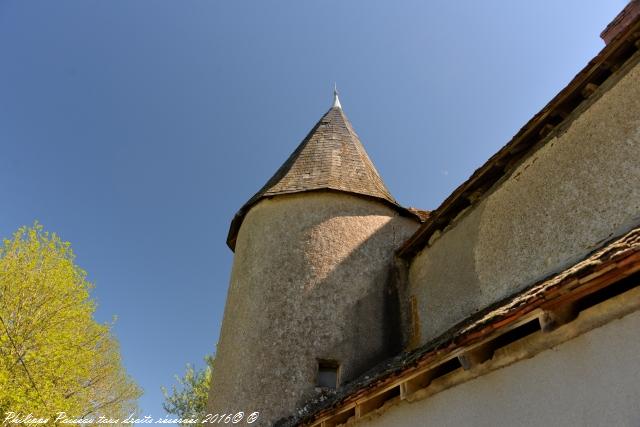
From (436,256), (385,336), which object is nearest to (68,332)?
(385,336)

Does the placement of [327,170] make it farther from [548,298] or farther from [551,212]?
[548,298]

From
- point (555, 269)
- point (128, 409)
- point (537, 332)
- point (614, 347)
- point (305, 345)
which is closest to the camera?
point (614, 347)

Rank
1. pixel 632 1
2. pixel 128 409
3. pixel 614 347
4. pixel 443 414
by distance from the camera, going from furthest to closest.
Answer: pixel 128 409 < pixel 632 1 < pixel 443 414 < pixel 614 347

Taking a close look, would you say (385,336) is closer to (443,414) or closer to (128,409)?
(443,414)

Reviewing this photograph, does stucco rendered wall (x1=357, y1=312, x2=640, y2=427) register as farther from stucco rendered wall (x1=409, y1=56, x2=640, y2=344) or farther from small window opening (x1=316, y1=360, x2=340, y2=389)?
small window opening (x1=316, y1=360, x2=340, y2=389)

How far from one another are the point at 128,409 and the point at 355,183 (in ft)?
47.8

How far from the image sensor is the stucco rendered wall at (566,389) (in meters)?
3.49

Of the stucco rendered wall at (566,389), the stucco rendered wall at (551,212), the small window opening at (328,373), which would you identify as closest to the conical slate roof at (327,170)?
the stucco rendered wall at (551,212)

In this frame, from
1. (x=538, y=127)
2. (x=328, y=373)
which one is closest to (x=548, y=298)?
(x=538, y=127)

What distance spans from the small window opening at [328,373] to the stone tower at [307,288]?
2 centimetres

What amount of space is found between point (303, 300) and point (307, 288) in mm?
280

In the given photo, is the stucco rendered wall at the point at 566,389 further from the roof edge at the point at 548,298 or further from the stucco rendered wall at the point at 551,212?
the stucco rendered wall at the point at 551,212

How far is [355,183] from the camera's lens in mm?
11445

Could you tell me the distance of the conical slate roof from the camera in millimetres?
11234
